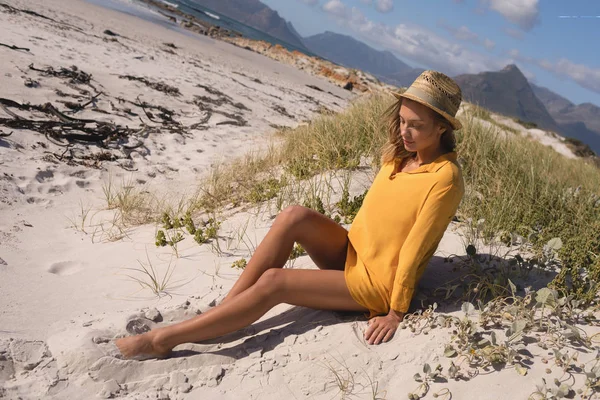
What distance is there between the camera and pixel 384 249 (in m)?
2.57

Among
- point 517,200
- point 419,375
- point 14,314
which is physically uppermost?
point 517,200

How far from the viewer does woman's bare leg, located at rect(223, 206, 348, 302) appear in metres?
2.71

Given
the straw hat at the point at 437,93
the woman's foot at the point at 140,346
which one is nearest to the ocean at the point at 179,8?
the woman's foot at the point at 140,346

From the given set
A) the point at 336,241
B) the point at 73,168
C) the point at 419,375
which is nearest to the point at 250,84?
the point at 73,168

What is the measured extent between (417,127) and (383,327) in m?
1.09

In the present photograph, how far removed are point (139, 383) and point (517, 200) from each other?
3.35 meters

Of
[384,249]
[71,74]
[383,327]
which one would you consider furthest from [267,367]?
[71,74]

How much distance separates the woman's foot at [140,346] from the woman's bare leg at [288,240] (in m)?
0.44

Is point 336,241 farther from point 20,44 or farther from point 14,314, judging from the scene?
point 20,44

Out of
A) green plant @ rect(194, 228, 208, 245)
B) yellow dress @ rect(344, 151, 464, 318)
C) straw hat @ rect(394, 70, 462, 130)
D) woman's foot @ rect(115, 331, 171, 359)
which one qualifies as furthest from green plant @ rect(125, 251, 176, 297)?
straw hat @ rect(394, 70, 462, 130)

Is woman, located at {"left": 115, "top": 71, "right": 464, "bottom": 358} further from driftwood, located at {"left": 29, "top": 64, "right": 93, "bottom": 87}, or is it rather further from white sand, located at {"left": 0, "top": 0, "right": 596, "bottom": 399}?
driftwood, located at {"left": 29, "top": 64, "right": 93, "bottom": 87}

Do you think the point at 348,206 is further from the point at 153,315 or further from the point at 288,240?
the point at 153,315

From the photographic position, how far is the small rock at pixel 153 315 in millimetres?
2799

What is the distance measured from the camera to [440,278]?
314cm
